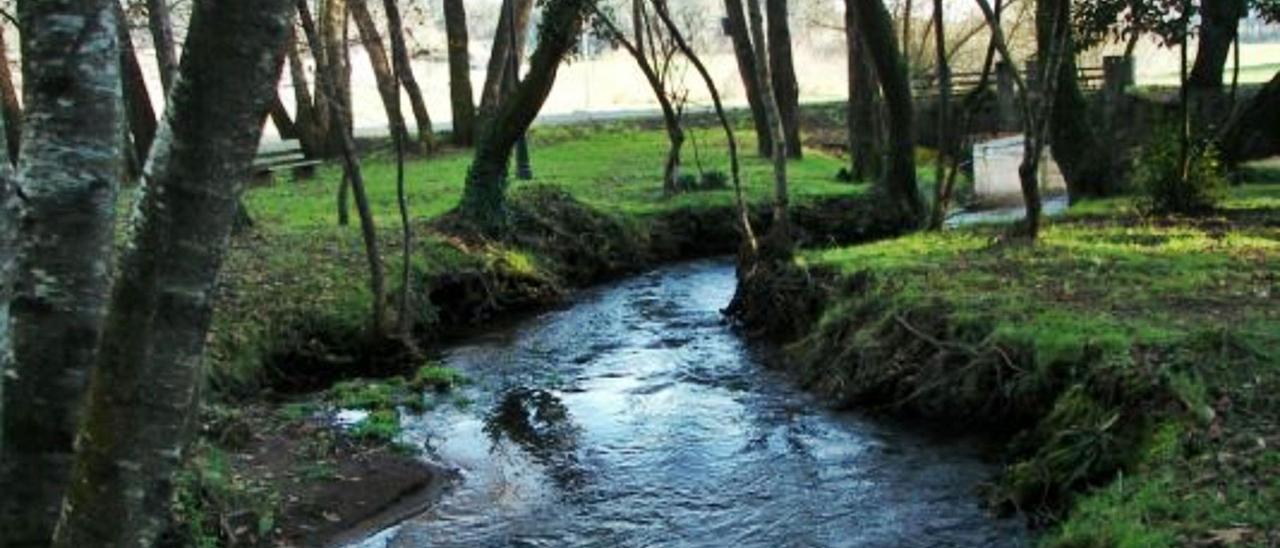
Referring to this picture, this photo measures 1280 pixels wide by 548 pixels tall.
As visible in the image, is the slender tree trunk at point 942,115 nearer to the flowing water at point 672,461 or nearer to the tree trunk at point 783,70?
the flowing water at point 672,461

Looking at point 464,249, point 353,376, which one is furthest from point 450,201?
point 353,376

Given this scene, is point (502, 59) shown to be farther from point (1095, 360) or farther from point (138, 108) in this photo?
point (1095, 360)

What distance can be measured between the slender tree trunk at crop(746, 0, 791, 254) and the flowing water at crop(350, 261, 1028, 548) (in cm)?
132

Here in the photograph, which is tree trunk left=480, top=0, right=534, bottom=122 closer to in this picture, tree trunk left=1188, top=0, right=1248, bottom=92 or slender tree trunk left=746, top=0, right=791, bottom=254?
slender tree trunk left=746, top=0, right=791, bottom=254

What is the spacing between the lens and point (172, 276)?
10.6 ft

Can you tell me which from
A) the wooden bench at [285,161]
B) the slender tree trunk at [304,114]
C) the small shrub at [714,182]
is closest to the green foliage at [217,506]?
the small shrub at [714,182]

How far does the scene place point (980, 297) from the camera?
1066cm

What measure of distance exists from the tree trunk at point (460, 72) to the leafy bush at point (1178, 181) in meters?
20.0

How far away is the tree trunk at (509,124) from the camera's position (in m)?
16.6

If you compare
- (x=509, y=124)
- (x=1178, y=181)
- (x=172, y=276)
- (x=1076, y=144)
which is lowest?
(x=1178, y=181)

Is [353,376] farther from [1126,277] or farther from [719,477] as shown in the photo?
[1126,277]

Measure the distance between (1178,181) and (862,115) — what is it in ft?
33.6

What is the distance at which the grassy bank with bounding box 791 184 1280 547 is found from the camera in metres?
6.61

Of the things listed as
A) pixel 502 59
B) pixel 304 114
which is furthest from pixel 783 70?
pixel 304 114
